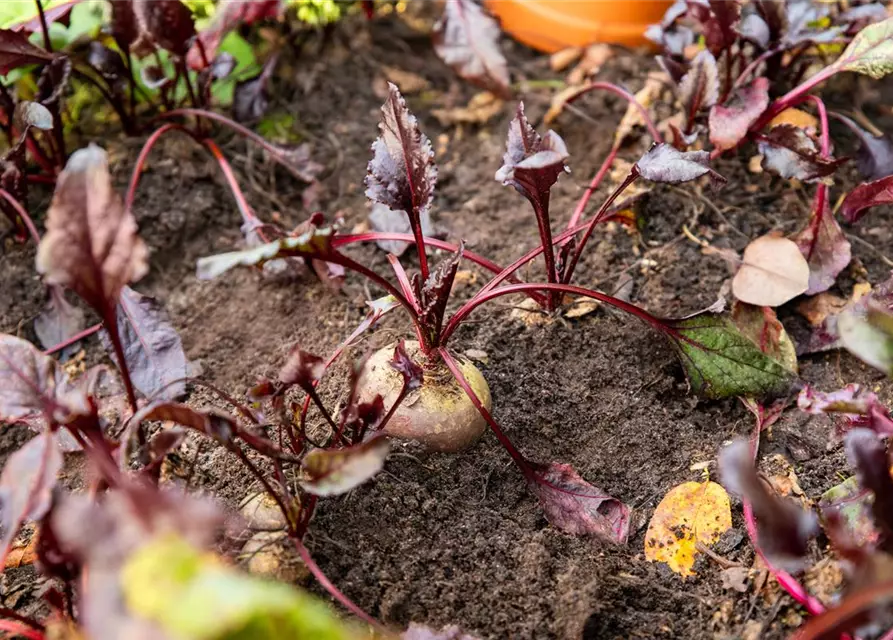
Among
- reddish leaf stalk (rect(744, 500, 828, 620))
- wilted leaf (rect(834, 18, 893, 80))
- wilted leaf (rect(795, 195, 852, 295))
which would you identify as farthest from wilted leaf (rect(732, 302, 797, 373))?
wilted leaf (rect(834, 18, 893, 80))

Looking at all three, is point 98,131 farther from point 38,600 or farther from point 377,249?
point 38,600

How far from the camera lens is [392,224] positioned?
81.3 inches

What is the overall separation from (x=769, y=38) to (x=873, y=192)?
1.79 ft

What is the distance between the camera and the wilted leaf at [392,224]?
197 cm

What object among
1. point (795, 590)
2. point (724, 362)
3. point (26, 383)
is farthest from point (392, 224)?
point (795, 590)

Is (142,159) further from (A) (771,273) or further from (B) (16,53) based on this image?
(A) (771,273)

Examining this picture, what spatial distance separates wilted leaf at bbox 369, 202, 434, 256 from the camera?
197 cm

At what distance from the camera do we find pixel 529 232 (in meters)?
2.10

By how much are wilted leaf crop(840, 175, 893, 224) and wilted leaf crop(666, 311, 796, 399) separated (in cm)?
46

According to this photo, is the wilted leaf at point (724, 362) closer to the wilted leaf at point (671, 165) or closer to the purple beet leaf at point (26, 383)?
the wilted leaf at point (671, 165)

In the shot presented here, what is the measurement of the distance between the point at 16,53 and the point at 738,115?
66.1 inches

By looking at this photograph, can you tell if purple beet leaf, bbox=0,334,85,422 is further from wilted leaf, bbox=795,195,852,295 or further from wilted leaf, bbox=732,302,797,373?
wilted leaf, bbox=795,195,852,295

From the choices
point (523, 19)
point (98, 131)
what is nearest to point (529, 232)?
point (523, 19)

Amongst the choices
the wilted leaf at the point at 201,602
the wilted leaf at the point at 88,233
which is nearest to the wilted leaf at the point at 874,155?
the wilted leaf at the point at 88,233
